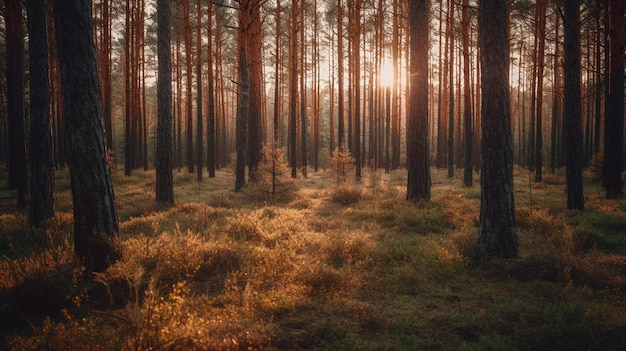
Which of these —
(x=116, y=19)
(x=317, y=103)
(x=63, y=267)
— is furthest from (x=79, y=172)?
(x=317, y=103)

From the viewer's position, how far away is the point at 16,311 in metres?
3.54

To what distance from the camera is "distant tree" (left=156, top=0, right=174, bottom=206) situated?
973 cm

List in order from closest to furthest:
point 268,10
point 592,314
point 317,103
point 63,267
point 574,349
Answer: point 574,349 → point 592,314 → point 63,267 → point 268,10 → point 317,103

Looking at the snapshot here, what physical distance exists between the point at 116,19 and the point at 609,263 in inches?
976

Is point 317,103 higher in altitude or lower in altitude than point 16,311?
higher

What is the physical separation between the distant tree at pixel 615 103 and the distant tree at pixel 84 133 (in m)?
14.7

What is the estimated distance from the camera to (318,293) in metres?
3.96

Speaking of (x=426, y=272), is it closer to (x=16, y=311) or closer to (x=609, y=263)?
(x=609, y=263)

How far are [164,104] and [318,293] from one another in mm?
8309

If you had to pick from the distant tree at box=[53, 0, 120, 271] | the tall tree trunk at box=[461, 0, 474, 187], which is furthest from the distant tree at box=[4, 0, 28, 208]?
the tall tree trunk at box=[461, 0, 474, 187]

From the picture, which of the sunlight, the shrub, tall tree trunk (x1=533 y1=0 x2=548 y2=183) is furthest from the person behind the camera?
the sunlight

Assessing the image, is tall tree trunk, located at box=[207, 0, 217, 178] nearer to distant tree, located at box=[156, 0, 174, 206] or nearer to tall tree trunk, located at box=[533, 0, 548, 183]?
distant tree, located at box=[156, 0, 174, 206]

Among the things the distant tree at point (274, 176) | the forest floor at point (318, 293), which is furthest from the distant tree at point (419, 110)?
the distant tree at point (274, 176)

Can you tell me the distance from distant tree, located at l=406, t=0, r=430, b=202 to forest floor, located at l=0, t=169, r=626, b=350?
106 inches
